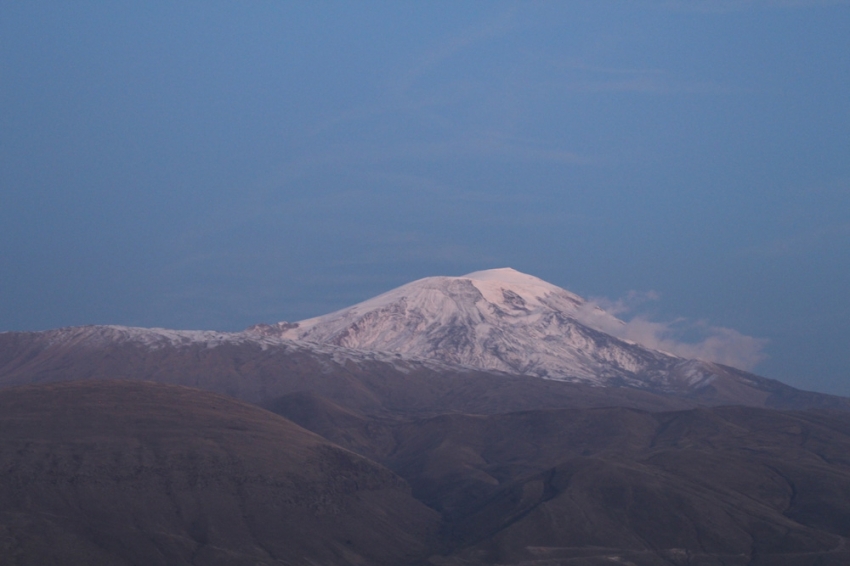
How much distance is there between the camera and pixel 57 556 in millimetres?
77750

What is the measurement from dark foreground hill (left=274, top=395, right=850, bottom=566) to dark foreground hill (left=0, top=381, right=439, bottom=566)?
10142mm

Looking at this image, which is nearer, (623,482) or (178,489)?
(178,489)

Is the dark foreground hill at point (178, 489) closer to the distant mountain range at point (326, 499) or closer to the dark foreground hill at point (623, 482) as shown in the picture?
the distant mountain range at point (326, 499)

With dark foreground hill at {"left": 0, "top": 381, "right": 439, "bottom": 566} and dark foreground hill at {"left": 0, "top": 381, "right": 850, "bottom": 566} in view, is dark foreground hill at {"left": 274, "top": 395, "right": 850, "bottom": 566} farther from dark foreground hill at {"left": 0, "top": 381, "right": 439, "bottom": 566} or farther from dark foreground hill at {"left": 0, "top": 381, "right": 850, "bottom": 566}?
dark foreground hill at {"left": 0, "top": 381, "right": 439, "bottom": 566}

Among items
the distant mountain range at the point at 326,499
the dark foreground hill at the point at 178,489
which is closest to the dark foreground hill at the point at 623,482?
the distant mountain range at the point at 326,499

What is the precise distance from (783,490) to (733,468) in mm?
7190

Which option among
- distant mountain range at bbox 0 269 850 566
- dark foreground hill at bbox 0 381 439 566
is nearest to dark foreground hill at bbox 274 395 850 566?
distant mountain range at bbox 0 269 850 566

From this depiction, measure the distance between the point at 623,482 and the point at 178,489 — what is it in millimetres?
48931

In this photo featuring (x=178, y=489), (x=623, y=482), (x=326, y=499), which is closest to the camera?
(x=178, y=489)

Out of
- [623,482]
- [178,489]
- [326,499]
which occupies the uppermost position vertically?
[178,489]

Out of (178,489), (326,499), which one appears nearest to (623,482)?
(326,499)

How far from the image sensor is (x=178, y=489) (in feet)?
322

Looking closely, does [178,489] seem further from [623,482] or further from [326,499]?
[623,482]

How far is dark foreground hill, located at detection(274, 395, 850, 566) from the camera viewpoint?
318ft
